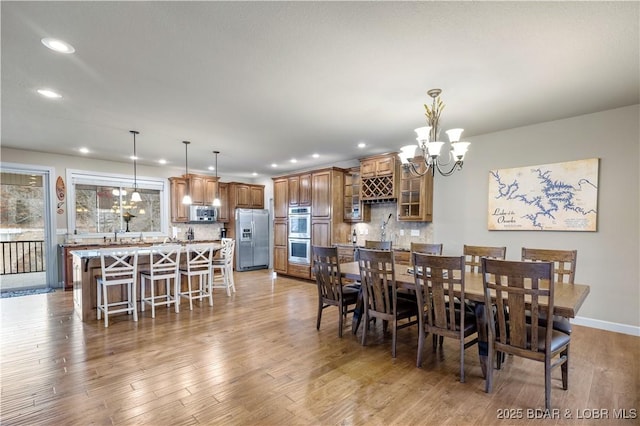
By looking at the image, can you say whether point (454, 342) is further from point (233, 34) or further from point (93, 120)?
point (93, 120)

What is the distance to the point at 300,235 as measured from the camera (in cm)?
673

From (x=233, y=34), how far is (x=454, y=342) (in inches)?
140

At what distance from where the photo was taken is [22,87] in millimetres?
3000

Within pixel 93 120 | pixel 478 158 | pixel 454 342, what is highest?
pixel 93 120

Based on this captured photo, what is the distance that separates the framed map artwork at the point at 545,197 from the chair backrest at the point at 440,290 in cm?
238

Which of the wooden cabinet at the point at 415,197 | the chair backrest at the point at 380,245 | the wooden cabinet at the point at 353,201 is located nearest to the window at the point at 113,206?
the wooden cabinet at the point at 353,201

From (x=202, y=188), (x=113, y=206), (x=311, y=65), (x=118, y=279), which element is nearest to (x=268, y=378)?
(x=311, y=65)

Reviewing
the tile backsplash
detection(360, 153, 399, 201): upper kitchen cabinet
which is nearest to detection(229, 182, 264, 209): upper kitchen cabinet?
the tile backsplash

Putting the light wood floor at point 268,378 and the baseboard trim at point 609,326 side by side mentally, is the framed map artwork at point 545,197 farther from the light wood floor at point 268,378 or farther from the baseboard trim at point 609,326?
the light wood floor at point 268,378

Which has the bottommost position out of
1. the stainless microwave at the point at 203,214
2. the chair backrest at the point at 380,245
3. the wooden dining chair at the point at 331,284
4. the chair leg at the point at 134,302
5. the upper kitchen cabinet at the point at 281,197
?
the chair leg at the point at 134,302

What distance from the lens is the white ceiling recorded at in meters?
1.93

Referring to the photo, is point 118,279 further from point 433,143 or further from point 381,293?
point 433,143

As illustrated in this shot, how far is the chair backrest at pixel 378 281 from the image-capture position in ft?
9.44

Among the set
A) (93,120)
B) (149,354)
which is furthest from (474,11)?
(93,120)
